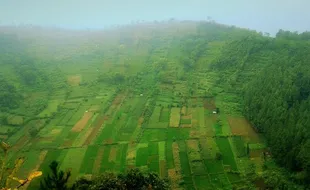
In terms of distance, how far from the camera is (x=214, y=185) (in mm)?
34062

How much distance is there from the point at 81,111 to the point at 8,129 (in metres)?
12.0

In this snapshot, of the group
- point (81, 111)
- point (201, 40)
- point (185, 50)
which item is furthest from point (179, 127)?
point (201, 40)

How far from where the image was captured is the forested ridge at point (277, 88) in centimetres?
3597

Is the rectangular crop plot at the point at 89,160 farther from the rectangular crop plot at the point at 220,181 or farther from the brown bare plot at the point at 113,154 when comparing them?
the rectangular crop plot at the point at 220,181

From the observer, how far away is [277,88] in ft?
164

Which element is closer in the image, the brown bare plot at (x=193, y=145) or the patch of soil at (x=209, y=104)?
the brown bare plot at (x=193, y=145)

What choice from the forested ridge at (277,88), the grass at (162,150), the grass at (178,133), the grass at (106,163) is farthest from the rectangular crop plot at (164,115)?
the forested ridge at (277,88)

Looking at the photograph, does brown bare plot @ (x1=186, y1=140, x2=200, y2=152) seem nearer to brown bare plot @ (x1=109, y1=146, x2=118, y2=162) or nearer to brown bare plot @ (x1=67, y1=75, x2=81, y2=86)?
brown bare plot @ (x1=109, y1=146, x2=118, y2=162)

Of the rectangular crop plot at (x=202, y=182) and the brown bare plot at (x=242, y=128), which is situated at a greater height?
the brown bare plot at (x=242, y=128)

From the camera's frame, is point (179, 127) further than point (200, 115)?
No

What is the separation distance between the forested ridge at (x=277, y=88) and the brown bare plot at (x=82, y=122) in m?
25.4

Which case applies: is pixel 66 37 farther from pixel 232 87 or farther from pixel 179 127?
pixel 179 127

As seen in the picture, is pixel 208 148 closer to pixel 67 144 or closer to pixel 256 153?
pixel 256 153

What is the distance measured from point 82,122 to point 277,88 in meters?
31.3
